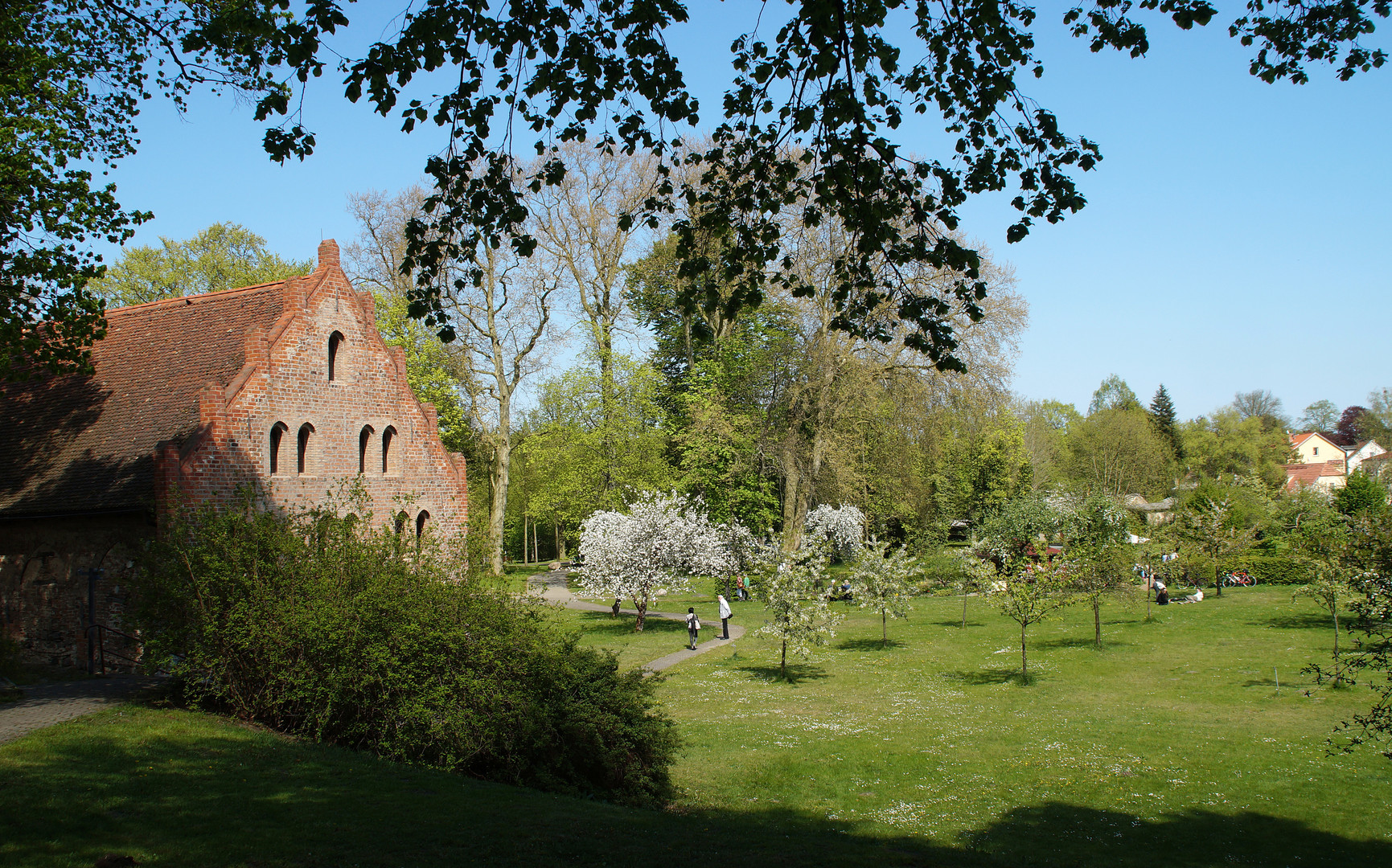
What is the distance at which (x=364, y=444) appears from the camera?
2323 cm

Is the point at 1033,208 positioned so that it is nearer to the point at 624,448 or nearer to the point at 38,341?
the point at 38,341

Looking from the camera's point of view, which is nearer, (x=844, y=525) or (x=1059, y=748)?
(x=1059, y=748)

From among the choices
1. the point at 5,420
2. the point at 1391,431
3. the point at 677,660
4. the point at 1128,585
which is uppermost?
the point at 1391,431

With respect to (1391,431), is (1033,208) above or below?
below

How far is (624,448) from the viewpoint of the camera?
4850 centimetres

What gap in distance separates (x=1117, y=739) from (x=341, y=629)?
13918mm

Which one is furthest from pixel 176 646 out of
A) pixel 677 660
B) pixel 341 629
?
pixel 677 660

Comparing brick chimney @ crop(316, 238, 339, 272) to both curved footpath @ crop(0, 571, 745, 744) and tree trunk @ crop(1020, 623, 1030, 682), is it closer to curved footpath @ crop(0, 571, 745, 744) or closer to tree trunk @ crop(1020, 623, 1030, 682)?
curved footpath @ crop(0, 571, 745, 744)

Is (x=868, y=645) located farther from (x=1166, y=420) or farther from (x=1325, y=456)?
(x=1325, y=456)

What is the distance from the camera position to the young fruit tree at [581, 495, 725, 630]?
32750 millimetres

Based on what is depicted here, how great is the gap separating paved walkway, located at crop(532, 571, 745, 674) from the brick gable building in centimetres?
578

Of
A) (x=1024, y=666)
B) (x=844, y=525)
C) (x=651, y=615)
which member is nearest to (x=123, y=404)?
(x=651, y=615)

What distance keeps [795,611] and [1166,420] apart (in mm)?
80003

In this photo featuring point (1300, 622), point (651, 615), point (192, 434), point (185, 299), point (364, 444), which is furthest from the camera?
point (651, 615)
